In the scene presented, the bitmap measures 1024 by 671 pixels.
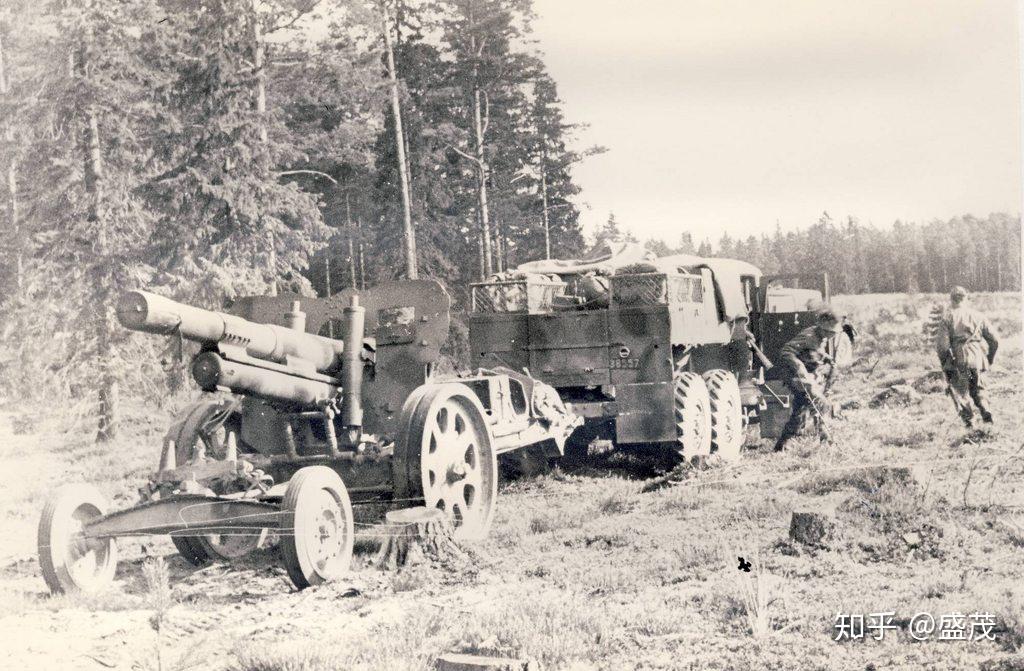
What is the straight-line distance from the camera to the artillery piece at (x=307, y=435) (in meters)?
5.33

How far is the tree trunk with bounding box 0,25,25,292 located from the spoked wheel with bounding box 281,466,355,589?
8.49 ft

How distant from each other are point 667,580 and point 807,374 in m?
3.41

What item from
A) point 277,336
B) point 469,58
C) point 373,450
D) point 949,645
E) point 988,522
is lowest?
point 949,645

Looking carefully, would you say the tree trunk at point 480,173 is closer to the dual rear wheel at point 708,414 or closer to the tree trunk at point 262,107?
the tree trunk at point 262,107

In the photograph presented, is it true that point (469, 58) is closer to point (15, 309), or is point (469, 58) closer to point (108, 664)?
point (15, 309)

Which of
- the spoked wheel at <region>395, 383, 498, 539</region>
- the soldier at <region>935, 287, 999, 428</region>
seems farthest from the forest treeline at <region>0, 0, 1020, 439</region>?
the spoked wheel at <region>395, 383, 498, 539</region>

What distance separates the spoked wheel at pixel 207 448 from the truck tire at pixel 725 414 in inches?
163

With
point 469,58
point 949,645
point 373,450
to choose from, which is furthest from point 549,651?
point 469,58

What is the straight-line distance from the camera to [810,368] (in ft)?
26.8

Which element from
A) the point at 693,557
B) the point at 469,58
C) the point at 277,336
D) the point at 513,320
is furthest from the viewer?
the point at 513,320

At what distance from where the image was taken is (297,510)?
17.0ft

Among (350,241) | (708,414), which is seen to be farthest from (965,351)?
(350,241)

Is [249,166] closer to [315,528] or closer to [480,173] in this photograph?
[480,173]

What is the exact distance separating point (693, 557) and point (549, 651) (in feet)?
4.24
